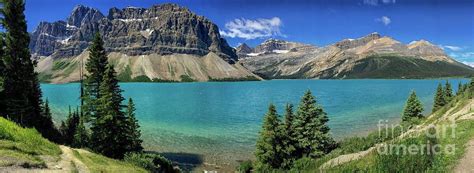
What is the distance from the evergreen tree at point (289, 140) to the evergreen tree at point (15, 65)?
29.5 meters

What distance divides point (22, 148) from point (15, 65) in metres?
29.2

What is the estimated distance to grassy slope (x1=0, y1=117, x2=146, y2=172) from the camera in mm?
17453

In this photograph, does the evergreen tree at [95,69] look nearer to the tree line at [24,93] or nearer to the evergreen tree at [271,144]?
the tree line at [24,93]

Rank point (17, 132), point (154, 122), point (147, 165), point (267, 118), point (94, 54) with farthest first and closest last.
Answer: point (154, 122), point (94, 54), point (267, 118), point (147, 165), point (17, 132)

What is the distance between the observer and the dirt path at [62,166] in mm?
16484

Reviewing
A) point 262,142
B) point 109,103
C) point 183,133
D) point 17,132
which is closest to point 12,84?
point 109,103

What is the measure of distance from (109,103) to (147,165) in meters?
12.3

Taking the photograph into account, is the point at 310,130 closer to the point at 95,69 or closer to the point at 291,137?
the point at 291,137

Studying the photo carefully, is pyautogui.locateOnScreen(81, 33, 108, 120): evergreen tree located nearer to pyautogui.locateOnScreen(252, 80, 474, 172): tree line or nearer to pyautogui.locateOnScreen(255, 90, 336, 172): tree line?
pyautogui.locateOnScreen(252, 80, 474, 172): tree line

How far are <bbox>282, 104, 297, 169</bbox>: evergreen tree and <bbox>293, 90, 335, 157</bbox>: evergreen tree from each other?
2.47 ft

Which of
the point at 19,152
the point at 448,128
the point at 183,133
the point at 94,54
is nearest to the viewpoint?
the point at 19,152

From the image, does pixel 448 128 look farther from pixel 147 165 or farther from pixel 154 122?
pixel 154 122

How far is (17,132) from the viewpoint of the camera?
21547 mm

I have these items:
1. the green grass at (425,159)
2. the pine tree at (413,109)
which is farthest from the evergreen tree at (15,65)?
the pine tree at (413,109)
